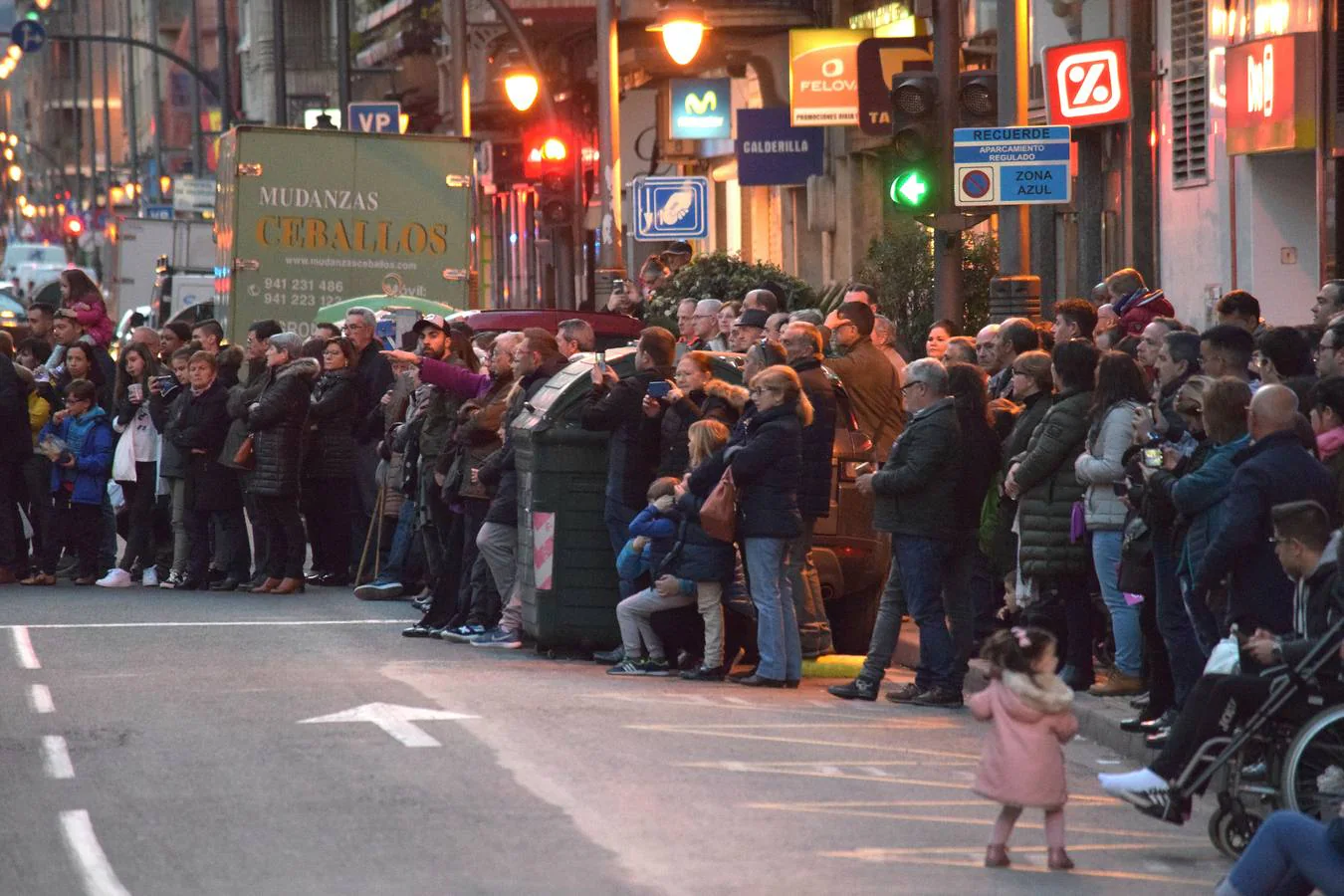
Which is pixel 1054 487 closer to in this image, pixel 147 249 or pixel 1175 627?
pixel 1175 627

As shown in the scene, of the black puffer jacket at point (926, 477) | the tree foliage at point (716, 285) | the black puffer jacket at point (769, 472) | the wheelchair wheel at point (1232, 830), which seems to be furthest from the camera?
the tree foliage at point (716, 285)

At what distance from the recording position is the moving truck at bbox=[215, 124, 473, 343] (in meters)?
25.9

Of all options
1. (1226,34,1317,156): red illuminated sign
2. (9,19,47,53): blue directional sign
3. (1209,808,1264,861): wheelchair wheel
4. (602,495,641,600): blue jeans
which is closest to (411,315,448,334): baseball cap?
(602,495,641,600): blue jeans

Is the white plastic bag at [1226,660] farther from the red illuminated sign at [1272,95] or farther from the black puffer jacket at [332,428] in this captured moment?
the red illuminated sign at [1272,95]

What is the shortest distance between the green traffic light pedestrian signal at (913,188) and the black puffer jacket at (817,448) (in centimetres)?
380

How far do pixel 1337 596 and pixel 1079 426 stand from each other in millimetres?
3774

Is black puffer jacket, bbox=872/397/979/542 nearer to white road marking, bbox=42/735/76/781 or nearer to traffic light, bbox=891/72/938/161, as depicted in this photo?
white road marking, bbox=42/735/76/781

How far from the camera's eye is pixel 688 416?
14.3 metres

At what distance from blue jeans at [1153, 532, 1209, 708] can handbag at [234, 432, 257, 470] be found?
913 centimetres

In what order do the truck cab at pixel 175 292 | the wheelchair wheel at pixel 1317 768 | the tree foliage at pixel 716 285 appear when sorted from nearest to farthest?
the wheelchair wheel at pixel 1317 768
the tree foliage at pixel 716 285
the truck cab at pixel 175 292

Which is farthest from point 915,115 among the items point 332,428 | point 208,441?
point 208,441

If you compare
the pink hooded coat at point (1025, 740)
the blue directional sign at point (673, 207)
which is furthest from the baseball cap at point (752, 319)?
the blue directional sign at point (673, 207)

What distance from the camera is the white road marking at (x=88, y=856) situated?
8.51 m

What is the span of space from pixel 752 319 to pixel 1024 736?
7933 millimetres
